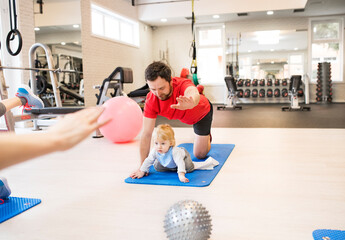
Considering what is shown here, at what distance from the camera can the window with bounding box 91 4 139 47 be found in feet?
26.7

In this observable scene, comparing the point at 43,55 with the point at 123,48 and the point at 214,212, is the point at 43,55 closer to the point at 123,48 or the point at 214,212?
the point at 123,48

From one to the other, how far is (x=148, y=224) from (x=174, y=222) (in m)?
0.34

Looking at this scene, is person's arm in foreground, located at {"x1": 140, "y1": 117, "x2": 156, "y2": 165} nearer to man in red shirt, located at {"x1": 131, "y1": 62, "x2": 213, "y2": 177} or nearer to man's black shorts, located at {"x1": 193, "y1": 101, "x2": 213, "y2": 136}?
man in red shirt, located at {"x1": 131, "y1": 62, "x2": 213, "y2": 177}

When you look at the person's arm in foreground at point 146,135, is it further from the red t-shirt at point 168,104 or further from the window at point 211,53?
the window at point 211,53

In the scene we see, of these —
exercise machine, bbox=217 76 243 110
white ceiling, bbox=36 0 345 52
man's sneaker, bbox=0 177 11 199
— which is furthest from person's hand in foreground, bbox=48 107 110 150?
white ceiling, bbox=36 0 345 52

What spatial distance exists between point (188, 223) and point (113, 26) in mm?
8507

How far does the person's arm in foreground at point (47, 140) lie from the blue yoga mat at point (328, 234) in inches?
44.3

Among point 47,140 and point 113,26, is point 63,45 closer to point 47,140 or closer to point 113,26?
point 113,26

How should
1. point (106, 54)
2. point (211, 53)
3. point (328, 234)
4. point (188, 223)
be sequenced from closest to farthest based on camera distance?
point (188, 223) → point (328, 234) → point (106, 54) → point (211, 53)

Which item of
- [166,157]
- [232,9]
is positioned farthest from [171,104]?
[232,9]

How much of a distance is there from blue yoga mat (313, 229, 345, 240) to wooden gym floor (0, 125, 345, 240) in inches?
1.6

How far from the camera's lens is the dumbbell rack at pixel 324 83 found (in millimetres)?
10281

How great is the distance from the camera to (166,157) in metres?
2.34

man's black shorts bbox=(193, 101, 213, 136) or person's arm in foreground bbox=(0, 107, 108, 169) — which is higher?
person's arm in foreground bbox=(0, 107, 108, 169)
